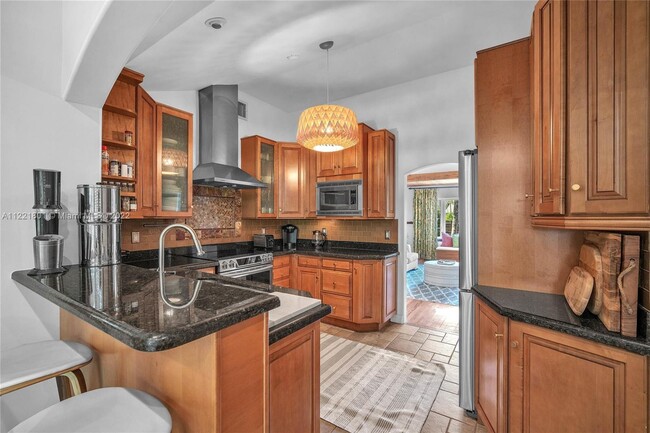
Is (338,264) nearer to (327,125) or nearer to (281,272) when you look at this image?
(281,272)

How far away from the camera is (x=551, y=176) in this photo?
1.45 meters

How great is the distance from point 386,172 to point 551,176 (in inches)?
90.0

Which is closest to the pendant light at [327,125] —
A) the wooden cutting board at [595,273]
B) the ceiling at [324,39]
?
the ceiling at [324,39]

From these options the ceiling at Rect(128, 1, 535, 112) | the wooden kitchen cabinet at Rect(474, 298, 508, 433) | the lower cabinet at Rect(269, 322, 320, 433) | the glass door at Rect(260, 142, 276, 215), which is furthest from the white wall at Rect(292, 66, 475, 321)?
the lower cabinet at Rect(269, 322, 320, 433)

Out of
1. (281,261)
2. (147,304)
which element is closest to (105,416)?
(147,304)

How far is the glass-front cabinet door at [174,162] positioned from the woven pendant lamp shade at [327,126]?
1.28 meters

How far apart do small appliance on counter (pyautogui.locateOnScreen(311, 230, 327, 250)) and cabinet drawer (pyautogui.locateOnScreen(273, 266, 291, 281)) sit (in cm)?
60

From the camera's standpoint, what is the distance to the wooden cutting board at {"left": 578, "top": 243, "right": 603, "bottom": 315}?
4.32ft

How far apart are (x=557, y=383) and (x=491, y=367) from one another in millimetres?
379

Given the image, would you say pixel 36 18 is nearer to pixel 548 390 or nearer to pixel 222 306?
pixel 222 306

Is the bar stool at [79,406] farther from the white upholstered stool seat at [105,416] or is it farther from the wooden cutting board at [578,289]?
the wooden cutting board at [578,289]

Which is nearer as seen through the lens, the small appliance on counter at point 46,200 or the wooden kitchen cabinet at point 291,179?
the small appliance on counter at point 46,200

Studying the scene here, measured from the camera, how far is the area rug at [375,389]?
78.5 inches

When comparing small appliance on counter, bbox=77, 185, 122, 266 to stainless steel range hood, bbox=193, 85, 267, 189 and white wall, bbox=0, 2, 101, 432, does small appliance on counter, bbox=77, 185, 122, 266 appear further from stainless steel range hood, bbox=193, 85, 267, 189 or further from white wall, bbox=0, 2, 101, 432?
stainless steel range hood, bbox=193, 85, 267, 189
